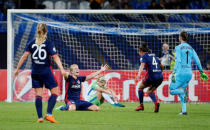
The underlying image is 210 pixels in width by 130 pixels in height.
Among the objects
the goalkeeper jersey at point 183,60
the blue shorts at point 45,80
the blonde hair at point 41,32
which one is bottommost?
the blue shorts at point 45,80

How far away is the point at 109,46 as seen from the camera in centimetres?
1783

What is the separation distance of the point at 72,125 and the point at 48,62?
51.3 inches

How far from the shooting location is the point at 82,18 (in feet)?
66.6

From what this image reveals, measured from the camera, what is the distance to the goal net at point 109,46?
1645cm

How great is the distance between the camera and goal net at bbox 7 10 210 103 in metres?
16.5

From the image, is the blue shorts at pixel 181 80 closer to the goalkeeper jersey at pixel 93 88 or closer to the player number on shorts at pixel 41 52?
the goalkeeper jersey at pixel 93 88


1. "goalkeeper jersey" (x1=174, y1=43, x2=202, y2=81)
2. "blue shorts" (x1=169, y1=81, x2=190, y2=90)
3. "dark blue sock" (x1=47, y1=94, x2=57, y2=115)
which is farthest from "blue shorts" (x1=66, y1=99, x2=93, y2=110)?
"dark blue sock" (x1=47, y1=94, x2=57, y2=115)

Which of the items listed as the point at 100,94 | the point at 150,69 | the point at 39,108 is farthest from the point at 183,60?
the point at 39,108

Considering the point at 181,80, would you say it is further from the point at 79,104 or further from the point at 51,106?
the point at 51,106

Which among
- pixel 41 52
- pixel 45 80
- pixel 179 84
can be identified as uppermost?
pixel 41 52

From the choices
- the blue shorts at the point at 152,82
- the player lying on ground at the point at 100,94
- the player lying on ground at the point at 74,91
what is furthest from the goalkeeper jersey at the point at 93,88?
the blue shorts at the point at 152,82

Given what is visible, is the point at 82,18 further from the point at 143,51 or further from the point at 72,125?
the point at 72,125

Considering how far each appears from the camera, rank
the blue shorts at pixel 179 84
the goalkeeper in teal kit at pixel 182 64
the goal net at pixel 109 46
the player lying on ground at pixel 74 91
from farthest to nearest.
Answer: the goal net at pixel 109 46 → the player lying on ground at pixel 74 91 → the blue shorts at pixel 179 84 → the goalkeeper in teal kit at pixel 182 64

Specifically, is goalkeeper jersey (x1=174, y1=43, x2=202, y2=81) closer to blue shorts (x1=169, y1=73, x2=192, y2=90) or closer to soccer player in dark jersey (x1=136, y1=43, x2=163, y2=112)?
blue shorts (x1=169, y1=73, x2=192, y2=90)
